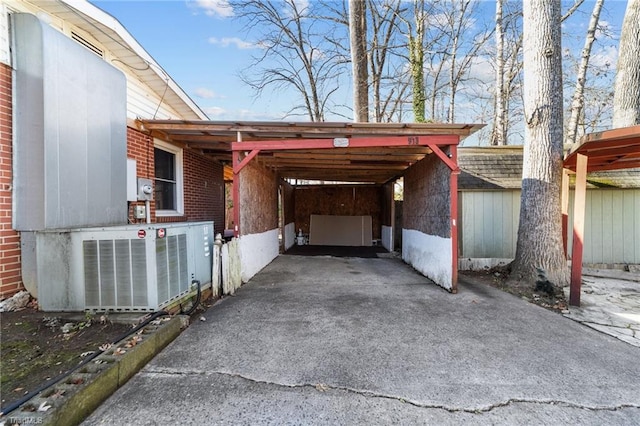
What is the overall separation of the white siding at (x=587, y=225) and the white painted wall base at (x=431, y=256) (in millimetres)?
1029

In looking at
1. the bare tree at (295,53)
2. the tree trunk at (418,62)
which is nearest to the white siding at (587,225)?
the tree trunk at (418,62)

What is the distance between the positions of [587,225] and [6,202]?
10.6 m

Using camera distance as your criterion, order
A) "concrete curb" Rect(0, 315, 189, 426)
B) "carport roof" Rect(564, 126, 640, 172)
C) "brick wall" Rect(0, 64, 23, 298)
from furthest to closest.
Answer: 1. "carport roof" Rect(564, 126, 640, 172)
2. "brick wall" Rect(0, 64, 23, 298)
3. "concrete curb" Rect(0, 315, 189, 426)

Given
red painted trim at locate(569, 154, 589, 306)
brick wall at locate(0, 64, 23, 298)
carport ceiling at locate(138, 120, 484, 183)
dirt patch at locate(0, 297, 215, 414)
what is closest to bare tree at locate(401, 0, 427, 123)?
carport ceiling at locate(138, 120, 484, 183)

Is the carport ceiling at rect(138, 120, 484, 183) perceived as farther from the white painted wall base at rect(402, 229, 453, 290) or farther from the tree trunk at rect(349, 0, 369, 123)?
the tree trunk at rect(349, 0, 369, 123)

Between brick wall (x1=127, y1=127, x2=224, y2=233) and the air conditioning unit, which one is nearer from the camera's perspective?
the air conditioning unit

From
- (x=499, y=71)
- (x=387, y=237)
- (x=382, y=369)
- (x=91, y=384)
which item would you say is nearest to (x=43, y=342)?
(x=91, y=384)

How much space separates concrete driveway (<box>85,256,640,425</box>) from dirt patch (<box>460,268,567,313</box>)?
0.51 meters

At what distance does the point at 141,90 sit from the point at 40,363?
4792mm

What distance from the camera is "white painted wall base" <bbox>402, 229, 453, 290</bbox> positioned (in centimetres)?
523

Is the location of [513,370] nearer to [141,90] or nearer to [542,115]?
[542,115]

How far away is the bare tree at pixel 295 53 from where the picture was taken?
525 inches

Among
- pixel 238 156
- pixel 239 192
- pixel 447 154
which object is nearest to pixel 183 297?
pixel 239 192

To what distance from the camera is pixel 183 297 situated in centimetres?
373
